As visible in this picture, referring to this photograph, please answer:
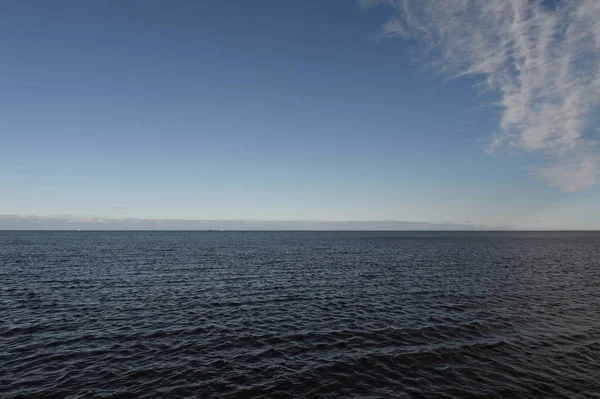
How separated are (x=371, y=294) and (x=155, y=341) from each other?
87.4 ft

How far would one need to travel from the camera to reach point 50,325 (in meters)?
29.6

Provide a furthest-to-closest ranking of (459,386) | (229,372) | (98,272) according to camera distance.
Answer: (98,272)
(229,372)
(459,386)

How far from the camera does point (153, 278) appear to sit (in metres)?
55.1

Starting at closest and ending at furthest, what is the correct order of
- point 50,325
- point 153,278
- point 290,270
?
1. point 50,325
2. point 153,278
3. point 290,270

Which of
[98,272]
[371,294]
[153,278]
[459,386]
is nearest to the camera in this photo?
[459,386]

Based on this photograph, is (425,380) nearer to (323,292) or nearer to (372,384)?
(372,384)

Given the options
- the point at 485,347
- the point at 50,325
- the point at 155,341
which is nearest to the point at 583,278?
the point at 485,347

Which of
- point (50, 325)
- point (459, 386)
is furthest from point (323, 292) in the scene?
point (50, 325)

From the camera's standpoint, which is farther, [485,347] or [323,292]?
[323,292]

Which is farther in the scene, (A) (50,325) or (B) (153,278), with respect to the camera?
(B) (153,278)

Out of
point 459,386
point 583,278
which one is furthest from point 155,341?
point 583,278

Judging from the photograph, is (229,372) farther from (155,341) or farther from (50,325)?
(50,325)

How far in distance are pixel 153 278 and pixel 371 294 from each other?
36.4 metres

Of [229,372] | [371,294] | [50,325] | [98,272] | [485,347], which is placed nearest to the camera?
[229,372]
